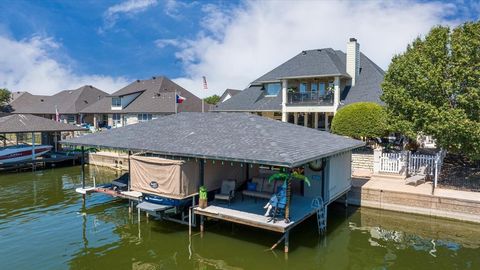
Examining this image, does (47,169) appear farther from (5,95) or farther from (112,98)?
(5,95)

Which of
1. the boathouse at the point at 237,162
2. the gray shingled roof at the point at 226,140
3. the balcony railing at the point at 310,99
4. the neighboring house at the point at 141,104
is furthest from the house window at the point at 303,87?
the neighboring house at the point at 141,104

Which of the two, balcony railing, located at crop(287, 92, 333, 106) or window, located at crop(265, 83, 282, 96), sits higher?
window, located at crop(265, 83, 282, 96)

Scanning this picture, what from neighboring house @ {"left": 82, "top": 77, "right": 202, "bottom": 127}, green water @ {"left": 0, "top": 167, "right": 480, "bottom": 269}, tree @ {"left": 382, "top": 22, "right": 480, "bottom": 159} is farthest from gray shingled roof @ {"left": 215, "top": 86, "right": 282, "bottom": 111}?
green water @ {"left": 0, "top": 167, "right": 480, "bottom": 269}

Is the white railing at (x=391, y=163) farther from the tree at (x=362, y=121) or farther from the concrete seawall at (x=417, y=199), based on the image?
the tree at (x=362, y=121)

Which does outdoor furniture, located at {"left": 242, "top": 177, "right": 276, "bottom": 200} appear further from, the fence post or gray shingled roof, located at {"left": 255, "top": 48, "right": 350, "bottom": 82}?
gray shingled roof, located at {"left": 255, "top": 48, "right": 350, "bottom": 82}

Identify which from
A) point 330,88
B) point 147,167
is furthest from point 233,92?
point 147,167

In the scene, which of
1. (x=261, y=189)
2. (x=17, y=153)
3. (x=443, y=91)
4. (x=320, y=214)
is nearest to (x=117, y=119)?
(x=17, y=153)

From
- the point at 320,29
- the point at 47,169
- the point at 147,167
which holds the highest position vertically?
the point at 320,29

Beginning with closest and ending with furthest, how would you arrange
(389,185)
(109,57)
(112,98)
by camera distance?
(389,185), (112,98), (109,57)
